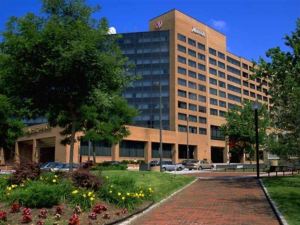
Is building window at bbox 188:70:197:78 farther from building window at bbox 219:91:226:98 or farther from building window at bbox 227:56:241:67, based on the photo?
building window at bbox 227:56:241:67

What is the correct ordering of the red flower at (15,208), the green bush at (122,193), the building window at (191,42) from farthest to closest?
the building window at (191,42), the green bush at (122,193), the red flower at (15,208)

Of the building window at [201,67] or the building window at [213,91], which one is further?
the building window at [213,91]

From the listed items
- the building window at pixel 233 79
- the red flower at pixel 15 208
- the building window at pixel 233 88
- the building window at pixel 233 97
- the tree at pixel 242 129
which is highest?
the building window at pixel 233 79

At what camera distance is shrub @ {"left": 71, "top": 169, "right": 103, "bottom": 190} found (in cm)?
1423

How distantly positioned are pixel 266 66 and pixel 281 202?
14667 mm

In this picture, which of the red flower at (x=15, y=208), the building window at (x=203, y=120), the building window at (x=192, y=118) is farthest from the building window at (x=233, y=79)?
the red flower at (x=15, y=208)

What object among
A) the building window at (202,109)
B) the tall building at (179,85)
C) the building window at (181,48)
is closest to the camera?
Answer: the tall building at (179,85)

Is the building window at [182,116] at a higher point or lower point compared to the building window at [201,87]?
lower

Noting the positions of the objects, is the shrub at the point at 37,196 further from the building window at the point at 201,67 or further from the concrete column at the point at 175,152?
the building window at the point at 201,67

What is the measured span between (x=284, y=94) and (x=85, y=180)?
14799 millimetres

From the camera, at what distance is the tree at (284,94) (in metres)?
23.6

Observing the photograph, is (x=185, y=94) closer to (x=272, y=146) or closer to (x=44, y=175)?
(x=272, y=146)

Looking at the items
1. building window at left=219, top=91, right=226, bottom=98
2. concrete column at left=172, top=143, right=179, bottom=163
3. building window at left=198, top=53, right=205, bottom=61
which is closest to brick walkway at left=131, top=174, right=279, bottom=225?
concrete column at left=172, top=143, right=179, bottom=163

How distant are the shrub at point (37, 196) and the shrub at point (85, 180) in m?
1.36
